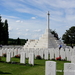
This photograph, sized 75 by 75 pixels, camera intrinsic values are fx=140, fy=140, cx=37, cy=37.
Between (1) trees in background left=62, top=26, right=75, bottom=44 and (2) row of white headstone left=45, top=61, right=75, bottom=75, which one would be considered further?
(1) trees in background left=62, top=26, right=75, bottom=44

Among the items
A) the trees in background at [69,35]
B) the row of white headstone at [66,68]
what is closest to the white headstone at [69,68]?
the row of white headstone at [66,68]

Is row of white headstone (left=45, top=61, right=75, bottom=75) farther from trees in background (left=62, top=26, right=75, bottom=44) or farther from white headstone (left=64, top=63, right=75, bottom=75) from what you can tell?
trees in background (left=62, top=26, right=75, bottom=44)

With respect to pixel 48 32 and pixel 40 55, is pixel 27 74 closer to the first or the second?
pixel 40 55

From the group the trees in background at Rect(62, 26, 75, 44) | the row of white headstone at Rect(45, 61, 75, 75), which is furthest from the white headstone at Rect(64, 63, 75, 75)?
the trees in background at Rect(62, 26, 75, 44)

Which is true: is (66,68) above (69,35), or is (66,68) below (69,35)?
below

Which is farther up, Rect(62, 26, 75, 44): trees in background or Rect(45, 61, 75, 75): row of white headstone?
Rect(62, 26, 75, 44): trees in background

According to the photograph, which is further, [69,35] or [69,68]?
[69,35]

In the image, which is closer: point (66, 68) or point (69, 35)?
point (66, 68)

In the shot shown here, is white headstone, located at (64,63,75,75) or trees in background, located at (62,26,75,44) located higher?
trees in background, located at (62,26,75,44)

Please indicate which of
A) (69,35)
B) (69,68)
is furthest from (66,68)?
(69,35)

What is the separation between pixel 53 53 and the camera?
46.1 feet

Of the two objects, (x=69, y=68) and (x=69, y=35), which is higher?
(x=69, y=35)

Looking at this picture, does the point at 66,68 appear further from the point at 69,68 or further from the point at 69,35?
the point at 69,35

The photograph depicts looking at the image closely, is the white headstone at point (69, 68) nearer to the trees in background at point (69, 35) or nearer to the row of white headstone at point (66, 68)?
the row of white headstone at point (66, 68)
